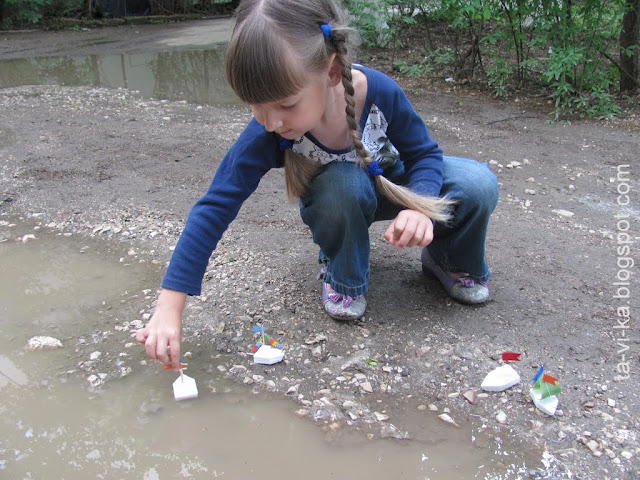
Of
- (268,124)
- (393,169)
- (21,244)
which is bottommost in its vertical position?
(21,244)

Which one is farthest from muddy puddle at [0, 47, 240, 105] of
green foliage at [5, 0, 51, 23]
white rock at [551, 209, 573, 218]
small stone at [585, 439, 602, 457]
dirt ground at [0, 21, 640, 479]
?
small stone at [585, 439, 602, 457]

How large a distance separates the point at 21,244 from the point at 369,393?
5.79 ft

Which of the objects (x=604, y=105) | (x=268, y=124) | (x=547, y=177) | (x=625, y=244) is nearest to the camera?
(x=268, y=124)

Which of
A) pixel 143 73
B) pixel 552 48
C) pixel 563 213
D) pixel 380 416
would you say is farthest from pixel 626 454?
pixel 143 73

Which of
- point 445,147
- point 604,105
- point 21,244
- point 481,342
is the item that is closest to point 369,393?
point 481,342

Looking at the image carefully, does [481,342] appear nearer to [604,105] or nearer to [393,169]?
[393,169]

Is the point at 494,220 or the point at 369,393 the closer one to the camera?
the point at 369,393

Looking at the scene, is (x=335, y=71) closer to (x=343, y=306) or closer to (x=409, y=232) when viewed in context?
(x=409, y=232)

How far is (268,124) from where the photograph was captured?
1.57 meters

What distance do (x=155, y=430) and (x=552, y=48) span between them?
4.36m

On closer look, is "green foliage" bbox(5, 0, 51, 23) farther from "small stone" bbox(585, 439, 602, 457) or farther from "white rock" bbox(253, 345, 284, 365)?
"small stone" bbox(585, 439, 602, 457)

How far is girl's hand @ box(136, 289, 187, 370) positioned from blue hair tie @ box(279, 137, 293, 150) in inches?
22.8

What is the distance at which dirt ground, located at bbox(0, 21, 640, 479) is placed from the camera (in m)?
1.66

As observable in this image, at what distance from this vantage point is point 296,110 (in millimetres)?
1562
